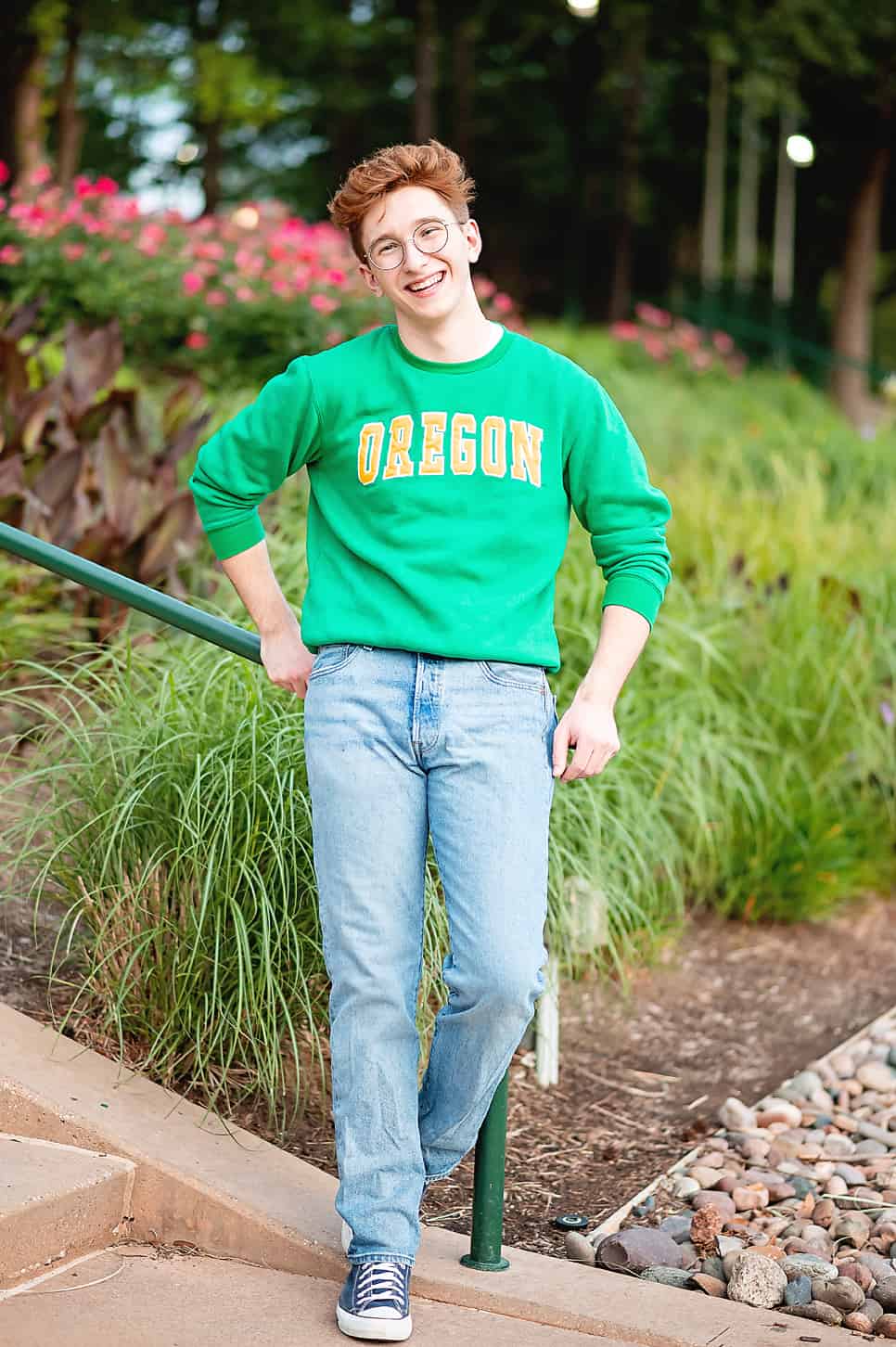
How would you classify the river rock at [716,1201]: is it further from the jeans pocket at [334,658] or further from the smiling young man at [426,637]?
the jeans pocket at [334,658]

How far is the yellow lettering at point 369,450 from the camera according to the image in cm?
229

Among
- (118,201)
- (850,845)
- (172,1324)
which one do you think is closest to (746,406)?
(118,201)

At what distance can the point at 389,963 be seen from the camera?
7.52 feet

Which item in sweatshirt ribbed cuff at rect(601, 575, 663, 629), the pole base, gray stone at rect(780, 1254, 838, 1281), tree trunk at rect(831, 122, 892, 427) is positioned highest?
tree trunk at rect(831, 122, 892, 427)

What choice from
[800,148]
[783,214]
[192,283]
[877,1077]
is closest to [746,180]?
[783,214]

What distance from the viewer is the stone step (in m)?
2.39

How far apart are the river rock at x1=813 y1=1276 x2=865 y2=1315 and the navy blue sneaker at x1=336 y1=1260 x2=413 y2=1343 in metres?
0.76

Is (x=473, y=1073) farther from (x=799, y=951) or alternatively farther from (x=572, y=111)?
(x=572, y=111)

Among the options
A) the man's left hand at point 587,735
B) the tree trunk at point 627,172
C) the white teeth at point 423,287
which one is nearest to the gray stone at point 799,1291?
the man's left hand at point 587,735

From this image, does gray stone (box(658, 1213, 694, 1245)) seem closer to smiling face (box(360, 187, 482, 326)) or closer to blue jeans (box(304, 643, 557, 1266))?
blue jeans (box(304, 643, 557, 1266))

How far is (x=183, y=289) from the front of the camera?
8633mm

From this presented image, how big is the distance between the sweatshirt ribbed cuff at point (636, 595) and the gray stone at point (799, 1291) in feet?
3.99

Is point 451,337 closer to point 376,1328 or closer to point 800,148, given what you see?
point 376,1328

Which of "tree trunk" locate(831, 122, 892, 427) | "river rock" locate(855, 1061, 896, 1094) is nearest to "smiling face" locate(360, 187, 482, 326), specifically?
"river rock" locate(855, 1061, 896, 1094)
